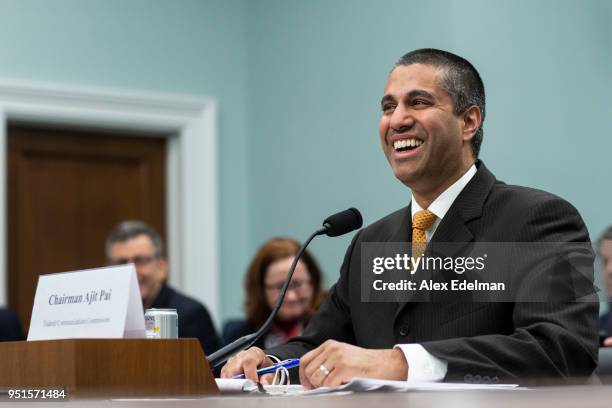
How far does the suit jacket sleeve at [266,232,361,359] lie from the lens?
7.86ft

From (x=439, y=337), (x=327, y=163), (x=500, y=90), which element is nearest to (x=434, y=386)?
(x=439, y=337)

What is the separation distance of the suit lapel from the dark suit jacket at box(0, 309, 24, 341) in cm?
290

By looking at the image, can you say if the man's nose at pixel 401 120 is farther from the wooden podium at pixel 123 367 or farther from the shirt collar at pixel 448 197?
the wooden podium at pixel 123 367

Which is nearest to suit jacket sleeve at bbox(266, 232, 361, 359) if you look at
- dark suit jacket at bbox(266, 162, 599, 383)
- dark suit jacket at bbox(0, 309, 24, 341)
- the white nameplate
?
dark suit jacket at bbox(266, 162, 599, 383)

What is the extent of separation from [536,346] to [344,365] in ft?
1.25

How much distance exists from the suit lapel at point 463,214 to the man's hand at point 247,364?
0.35 meters

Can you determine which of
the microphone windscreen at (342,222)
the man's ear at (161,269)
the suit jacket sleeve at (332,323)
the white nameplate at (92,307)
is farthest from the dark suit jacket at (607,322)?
the white nameplate at (92,307)

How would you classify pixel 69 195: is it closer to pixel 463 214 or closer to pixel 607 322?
pixel 607 322

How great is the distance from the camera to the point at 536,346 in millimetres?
1913

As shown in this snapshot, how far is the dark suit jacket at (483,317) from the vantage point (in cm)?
191

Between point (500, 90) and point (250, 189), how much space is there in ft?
6.11

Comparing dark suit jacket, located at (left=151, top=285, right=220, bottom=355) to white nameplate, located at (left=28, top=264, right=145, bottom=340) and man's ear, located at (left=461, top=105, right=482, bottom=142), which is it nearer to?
man's ear, located at (left=461, top=105, right=482, bottom=142)

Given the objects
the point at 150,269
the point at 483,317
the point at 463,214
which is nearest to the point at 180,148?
the point at 150,269

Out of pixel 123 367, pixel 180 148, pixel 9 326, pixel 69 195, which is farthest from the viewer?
pixel 180 148
